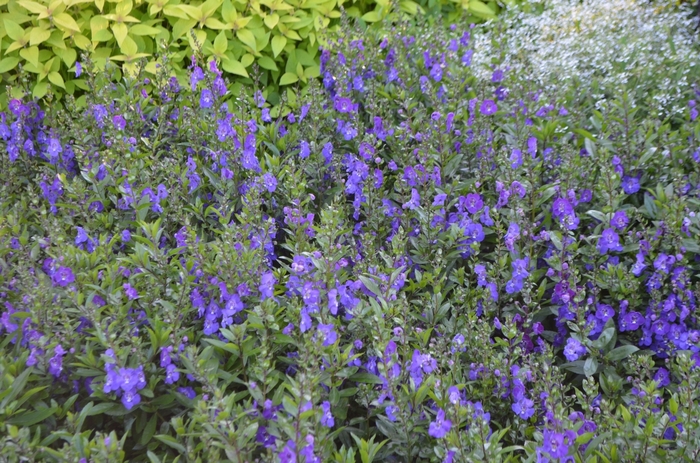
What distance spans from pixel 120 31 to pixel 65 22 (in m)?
0.32

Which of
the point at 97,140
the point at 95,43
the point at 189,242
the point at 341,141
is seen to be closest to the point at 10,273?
the point at 189,242

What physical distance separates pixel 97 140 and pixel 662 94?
120 inches

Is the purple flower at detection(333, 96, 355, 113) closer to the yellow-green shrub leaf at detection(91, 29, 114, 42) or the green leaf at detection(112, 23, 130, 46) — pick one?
the green leaf at detection(112, 23, 130, 46)

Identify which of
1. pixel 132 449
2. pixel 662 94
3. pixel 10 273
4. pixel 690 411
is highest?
pixel 662 94

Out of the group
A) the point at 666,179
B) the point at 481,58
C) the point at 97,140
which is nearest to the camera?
the point at 666,179

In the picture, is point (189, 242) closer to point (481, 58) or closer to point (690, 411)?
point (690, 411)

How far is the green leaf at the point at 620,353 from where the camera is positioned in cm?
235

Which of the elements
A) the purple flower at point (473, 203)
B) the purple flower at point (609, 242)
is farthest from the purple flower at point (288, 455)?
the purple flower at point (609, 242)

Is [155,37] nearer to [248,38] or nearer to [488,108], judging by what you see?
[248,38]

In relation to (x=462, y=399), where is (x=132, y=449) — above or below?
below

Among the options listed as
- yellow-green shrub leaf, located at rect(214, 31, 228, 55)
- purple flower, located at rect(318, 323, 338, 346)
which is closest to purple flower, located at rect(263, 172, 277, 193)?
purple flower, located at rect(318, 323, 338, 346)

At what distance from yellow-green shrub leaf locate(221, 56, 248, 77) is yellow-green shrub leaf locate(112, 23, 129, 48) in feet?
1.97

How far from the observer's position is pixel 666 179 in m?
3.11

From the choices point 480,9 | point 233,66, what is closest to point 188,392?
point 233,66
